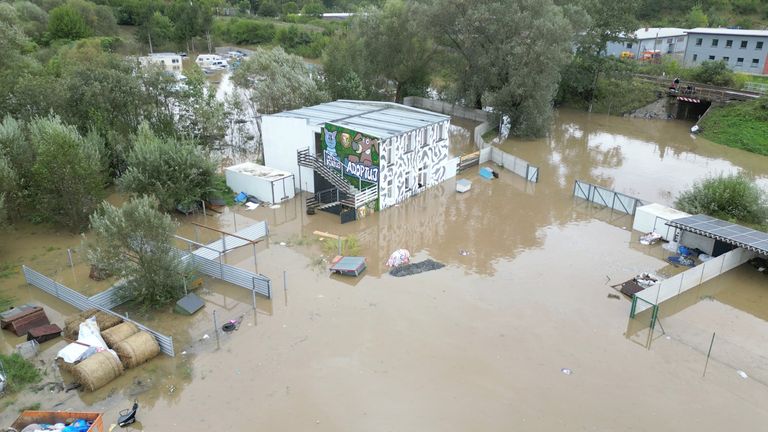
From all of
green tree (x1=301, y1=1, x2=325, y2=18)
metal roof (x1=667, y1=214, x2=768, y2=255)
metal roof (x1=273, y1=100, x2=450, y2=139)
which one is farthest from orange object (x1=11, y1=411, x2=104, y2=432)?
green tree (x1=301, y1=1, x2=325, y2=18)

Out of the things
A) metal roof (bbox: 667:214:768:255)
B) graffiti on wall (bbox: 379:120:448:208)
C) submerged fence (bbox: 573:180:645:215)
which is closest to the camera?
metal roof (bbox: 667:214:768:255)

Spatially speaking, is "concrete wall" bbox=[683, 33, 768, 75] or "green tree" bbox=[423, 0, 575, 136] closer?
"green tree" bbox=[423, 0, 575, 136]

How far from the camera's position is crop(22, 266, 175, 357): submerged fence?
18109mm

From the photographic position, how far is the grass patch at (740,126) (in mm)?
43719

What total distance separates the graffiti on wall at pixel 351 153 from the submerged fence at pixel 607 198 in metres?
13.3

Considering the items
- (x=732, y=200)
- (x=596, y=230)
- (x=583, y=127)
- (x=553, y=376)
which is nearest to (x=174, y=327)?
(x=553, y=376)

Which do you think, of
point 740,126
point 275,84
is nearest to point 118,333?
point 275,84

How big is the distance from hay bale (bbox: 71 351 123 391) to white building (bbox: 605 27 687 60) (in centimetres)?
6451

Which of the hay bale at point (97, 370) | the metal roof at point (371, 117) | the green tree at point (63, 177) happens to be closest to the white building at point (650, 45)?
the metal roof at point (371, 117)

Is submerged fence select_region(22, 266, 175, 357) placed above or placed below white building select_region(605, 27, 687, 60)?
below

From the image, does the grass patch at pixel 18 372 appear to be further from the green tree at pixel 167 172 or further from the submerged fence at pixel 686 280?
the submerged fence at pixel 686 280

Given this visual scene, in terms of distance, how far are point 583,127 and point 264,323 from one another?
42.2 m

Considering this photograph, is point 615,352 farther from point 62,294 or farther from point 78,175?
point 78,175

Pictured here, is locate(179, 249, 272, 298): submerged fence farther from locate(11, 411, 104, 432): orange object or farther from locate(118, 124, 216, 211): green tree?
locate(11, 411, 104, 432): orange object
